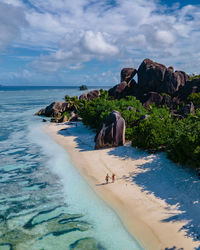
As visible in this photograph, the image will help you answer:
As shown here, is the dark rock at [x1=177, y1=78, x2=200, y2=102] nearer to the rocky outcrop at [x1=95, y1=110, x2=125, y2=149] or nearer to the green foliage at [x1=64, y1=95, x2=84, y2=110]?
the green foliage at [x1=64, y1=95, x2=84, y2=110]

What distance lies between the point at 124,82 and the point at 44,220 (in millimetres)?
60676

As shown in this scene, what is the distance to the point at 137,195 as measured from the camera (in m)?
18.5

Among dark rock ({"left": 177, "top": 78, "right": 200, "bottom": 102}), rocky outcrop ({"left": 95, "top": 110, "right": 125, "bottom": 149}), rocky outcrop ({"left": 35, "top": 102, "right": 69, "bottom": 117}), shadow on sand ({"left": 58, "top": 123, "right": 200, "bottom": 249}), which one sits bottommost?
shadow on sand ({"left": 58, "top": 123, "right": 200, "bottom": 249})

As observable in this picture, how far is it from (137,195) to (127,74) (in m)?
60.1

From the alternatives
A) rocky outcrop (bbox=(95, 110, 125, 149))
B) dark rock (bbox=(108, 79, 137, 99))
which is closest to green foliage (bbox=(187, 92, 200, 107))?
dark rock (bbox=(108, 79, 137, 99))

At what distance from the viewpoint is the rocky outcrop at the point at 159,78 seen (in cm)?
6012

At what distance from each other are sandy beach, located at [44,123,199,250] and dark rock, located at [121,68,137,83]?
46.3 meters

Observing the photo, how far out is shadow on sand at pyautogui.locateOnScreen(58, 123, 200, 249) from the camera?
15.3 metres

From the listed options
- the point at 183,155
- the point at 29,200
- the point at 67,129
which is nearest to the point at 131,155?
the point at 183,155

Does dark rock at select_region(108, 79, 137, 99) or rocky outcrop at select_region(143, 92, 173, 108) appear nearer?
rocky outcrop at select_region(143, 92, 173, 108)

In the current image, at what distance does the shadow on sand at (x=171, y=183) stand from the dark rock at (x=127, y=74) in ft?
162

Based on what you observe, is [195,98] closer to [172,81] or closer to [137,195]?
[172,81]

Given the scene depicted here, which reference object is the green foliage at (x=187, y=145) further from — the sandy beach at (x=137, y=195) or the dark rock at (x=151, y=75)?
the dark rock at (x=151, y=75)

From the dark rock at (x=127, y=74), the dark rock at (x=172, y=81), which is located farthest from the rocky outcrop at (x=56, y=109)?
the dark rock at (x=172, y=81)
